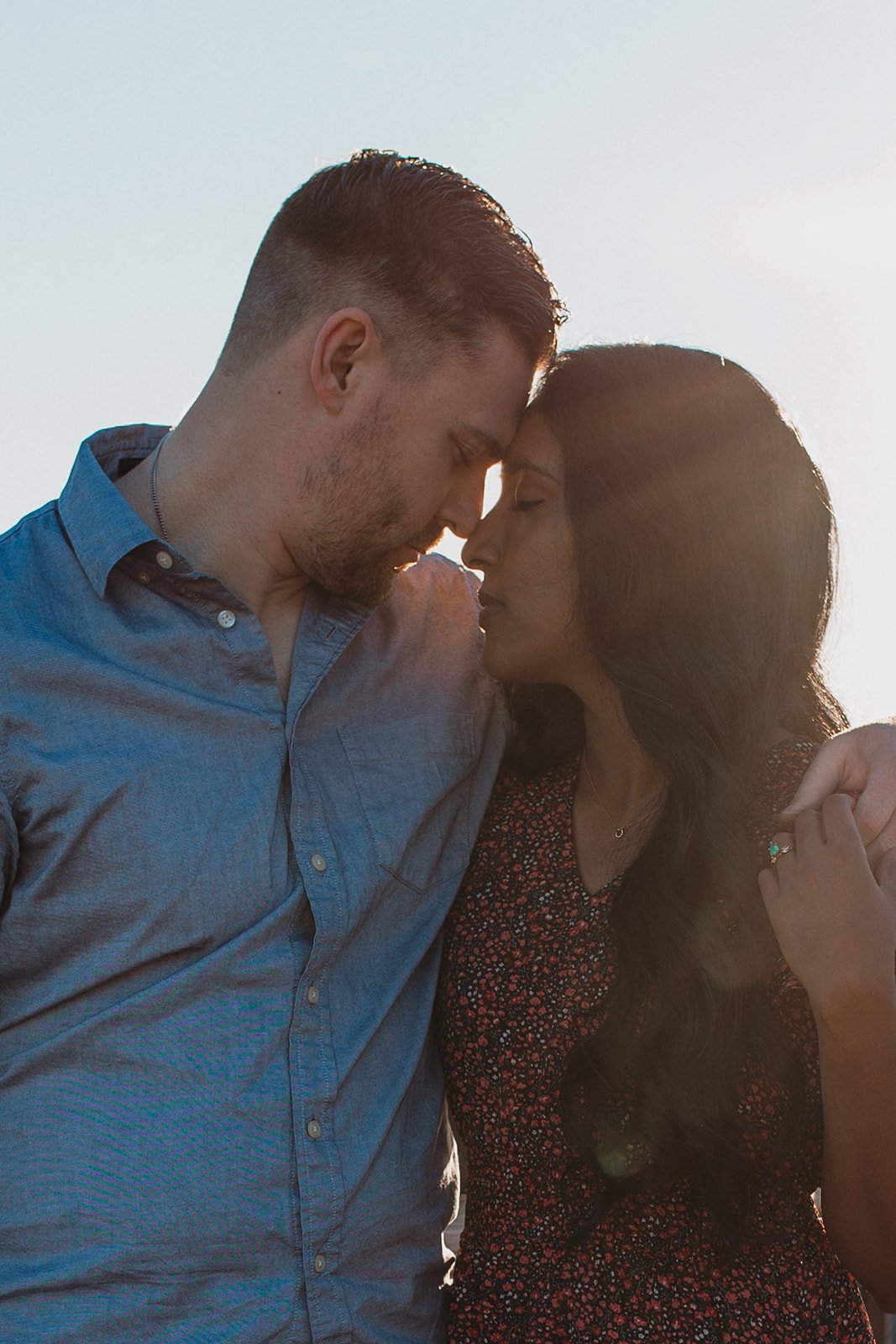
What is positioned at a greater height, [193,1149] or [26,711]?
[26,711]

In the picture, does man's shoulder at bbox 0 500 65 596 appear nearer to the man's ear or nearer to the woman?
the man's ear

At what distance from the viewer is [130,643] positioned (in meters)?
2.01

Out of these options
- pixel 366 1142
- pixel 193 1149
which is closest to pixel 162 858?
pixel 193 1149

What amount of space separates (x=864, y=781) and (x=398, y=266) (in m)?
1.25

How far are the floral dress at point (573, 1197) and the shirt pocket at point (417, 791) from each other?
0.48 feet

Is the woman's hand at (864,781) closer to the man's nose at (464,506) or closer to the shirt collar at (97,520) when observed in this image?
the man's nose at (464,506)

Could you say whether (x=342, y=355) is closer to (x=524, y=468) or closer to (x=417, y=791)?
(x=524, y=468)

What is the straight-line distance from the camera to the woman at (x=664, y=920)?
77.0 inches

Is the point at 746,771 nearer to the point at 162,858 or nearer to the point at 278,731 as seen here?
the point at 278,731

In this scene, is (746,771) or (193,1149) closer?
(193,1149)

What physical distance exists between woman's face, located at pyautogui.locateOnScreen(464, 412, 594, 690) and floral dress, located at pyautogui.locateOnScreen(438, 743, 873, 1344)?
1.50 feet

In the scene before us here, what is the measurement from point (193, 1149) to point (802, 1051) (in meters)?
1.03

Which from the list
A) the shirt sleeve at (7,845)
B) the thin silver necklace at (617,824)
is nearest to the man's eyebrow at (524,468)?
the thin silver necklace at (617,824)

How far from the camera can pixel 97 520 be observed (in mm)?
2066
